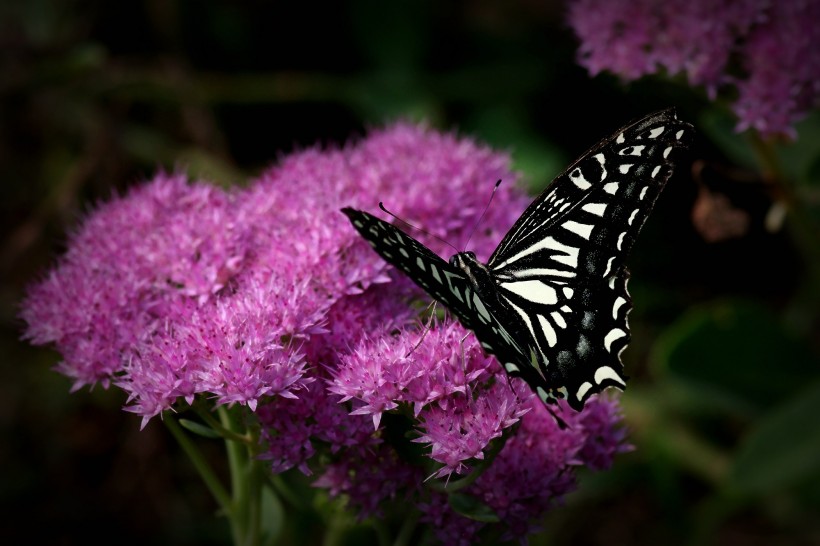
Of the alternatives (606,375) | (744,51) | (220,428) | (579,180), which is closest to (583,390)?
(606,375)

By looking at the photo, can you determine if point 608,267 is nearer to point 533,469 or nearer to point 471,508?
point 533,469

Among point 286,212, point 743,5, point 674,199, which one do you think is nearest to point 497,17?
point 674,199

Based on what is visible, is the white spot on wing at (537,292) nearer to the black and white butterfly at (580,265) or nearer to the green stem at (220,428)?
the black and white butterfly at (580,265)

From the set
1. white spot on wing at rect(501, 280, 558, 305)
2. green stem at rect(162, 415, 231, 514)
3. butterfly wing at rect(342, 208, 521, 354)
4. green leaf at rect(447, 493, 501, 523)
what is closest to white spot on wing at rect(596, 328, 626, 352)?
white spot on wing at rect(501, 280, 558, 305)

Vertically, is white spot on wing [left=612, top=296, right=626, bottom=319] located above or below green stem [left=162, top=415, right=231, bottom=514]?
below

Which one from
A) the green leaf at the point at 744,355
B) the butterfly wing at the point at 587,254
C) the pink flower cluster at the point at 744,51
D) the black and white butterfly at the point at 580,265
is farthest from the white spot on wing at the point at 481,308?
the green leaf at the point at 744,355

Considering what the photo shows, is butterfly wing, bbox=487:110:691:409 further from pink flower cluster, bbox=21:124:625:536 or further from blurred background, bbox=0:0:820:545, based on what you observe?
blurred background, bbox=0:0:820:545

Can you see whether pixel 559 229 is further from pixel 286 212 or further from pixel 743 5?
pixel 743 5
